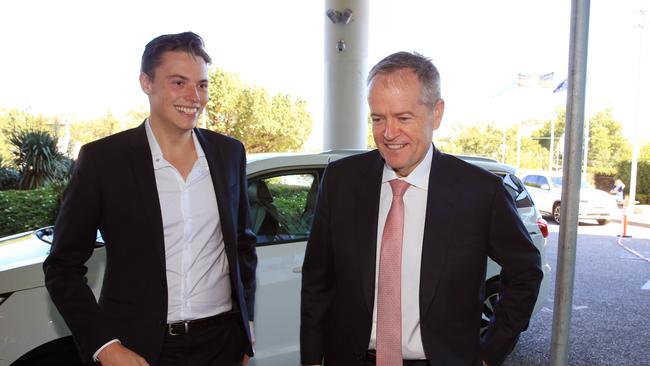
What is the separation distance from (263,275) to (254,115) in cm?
2395

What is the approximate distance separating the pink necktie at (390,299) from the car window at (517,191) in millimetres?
3210

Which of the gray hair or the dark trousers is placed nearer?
the gray hair

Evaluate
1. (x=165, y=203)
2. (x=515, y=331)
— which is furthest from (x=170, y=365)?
(x=515, y=331)

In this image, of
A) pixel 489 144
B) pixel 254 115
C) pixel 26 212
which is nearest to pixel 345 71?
A: pixel 26 212

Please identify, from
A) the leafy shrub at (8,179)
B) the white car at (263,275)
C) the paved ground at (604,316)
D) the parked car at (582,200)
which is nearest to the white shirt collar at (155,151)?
the white car at (263,275)

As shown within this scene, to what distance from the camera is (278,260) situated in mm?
3504

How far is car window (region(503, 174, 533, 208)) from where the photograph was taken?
4.67 meters

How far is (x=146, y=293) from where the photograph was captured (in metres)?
1.87

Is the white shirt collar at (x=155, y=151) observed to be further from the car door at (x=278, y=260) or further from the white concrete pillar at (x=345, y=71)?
the white concrete pillar at (x=345, y=71)

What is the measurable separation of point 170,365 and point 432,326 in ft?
3.29

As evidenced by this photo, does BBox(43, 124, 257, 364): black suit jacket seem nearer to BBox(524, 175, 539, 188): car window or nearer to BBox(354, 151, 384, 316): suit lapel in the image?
BBox(354, 151, 384, 316): suit lapel

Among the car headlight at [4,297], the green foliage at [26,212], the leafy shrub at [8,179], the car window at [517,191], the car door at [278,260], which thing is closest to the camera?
the car headlight at [4,297]

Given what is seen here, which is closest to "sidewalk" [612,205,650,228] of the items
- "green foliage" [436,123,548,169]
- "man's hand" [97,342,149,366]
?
"man's hand" [97,342,149,366]

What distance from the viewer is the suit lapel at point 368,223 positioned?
5.72ft
